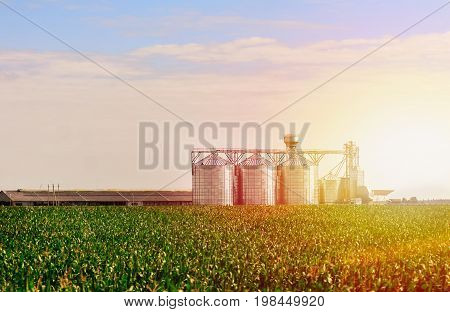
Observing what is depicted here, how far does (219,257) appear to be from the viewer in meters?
21.7

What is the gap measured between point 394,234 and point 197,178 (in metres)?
38.3

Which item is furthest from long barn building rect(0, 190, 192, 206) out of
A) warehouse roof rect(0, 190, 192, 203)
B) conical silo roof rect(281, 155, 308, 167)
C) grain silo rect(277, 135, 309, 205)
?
grain silo rect(277, 135, 309, 205)

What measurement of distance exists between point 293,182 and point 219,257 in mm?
56493

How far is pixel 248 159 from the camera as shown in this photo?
74.2 metres

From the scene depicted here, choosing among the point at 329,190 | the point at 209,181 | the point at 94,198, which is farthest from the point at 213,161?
the point at 94,198

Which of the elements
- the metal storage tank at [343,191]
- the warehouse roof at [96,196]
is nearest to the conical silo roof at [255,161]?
the metal storage tank at [343,191]

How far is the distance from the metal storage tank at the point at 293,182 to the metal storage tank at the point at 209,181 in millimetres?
8696

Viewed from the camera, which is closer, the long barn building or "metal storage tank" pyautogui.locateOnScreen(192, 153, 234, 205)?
"metal storage tank" pyautogui.locateOnScreen(192, 153, 234, 205)

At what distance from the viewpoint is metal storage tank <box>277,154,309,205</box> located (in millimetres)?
77312

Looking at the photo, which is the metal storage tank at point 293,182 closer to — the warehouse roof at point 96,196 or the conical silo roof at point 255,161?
the conical silo roof at point 255,161

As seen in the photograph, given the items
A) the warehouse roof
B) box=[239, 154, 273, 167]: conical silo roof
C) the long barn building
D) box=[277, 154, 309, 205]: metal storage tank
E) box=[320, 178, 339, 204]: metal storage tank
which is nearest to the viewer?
box=[239, 154, 273, 167]: conical silo roof

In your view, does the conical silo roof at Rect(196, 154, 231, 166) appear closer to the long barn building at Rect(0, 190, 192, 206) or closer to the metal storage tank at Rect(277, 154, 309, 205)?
the metal storage tank at Rect(277, 154, 309, 205)

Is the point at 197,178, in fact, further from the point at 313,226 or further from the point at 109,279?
the point at 109,279

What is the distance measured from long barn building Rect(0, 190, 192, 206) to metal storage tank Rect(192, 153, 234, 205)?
34349 millimetres
